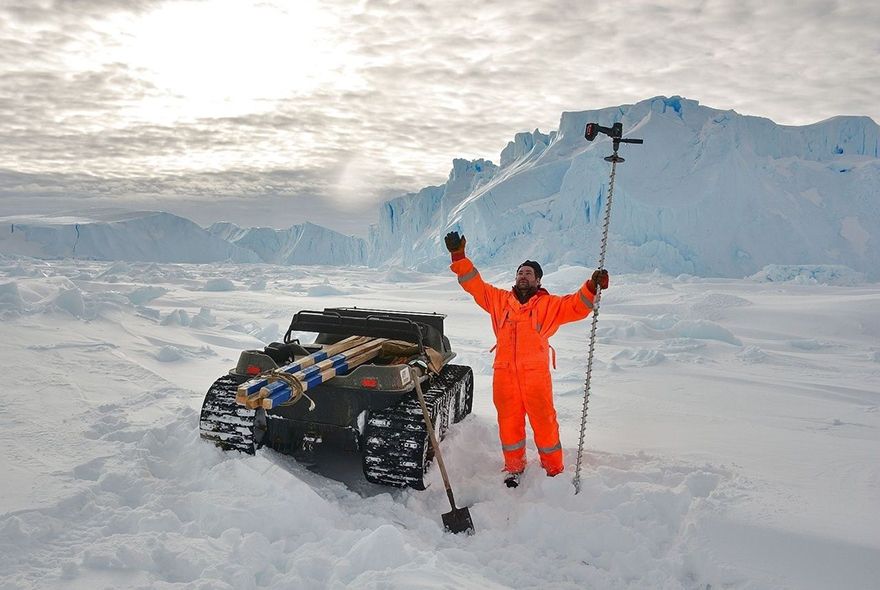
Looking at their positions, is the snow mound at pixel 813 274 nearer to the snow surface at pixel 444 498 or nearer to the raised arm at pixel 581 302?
the snow surface at pixel 444 498

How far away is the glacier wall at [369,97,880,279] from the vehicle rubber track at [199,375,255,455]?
90.5 ft

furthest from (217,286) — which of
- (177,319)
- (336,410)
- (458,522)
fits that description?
(458,522)

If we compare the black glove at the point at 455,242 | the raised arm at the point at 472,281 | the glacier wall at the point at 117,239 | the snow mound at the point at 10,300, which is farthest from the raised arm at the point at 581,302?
the glacier wall at the point at 117,239

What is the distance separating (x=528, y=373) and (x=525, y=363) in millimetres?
77

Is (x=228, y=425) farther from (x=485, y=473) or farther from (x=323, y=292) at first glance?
(x=323, y=292)

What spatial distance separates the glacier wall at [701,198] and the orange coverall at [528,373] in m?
26.5

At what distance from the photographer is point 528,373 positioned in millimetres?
4137

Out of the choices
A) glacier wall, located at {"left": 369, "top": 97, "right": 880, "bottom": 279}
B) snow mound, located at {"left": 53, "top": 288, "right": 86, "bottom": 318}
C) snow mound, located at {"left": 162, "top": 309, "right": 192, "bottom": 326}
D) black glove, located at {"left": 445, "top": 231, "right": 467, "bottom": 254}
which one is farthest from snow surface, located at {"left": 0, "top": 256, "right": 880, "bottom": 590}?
glacier wall, located at {"left": 369, "top": 97, "right": 880, "bottom": 279}

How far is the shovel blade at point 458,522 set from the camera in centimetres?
339

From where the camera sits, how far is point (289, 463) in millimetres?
4188

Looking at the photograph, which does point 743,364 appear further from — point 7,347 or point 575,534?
point 7,347

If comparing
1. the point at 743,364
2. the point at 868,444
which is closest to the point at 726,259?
the point at 743,364

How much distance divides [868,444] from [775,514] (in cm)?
240

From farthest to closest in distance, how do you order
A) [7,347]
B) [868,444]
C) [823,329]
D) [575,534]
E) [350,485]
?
[823,329] < [7,347] < [868,444] < [350,485] < [575,534]
